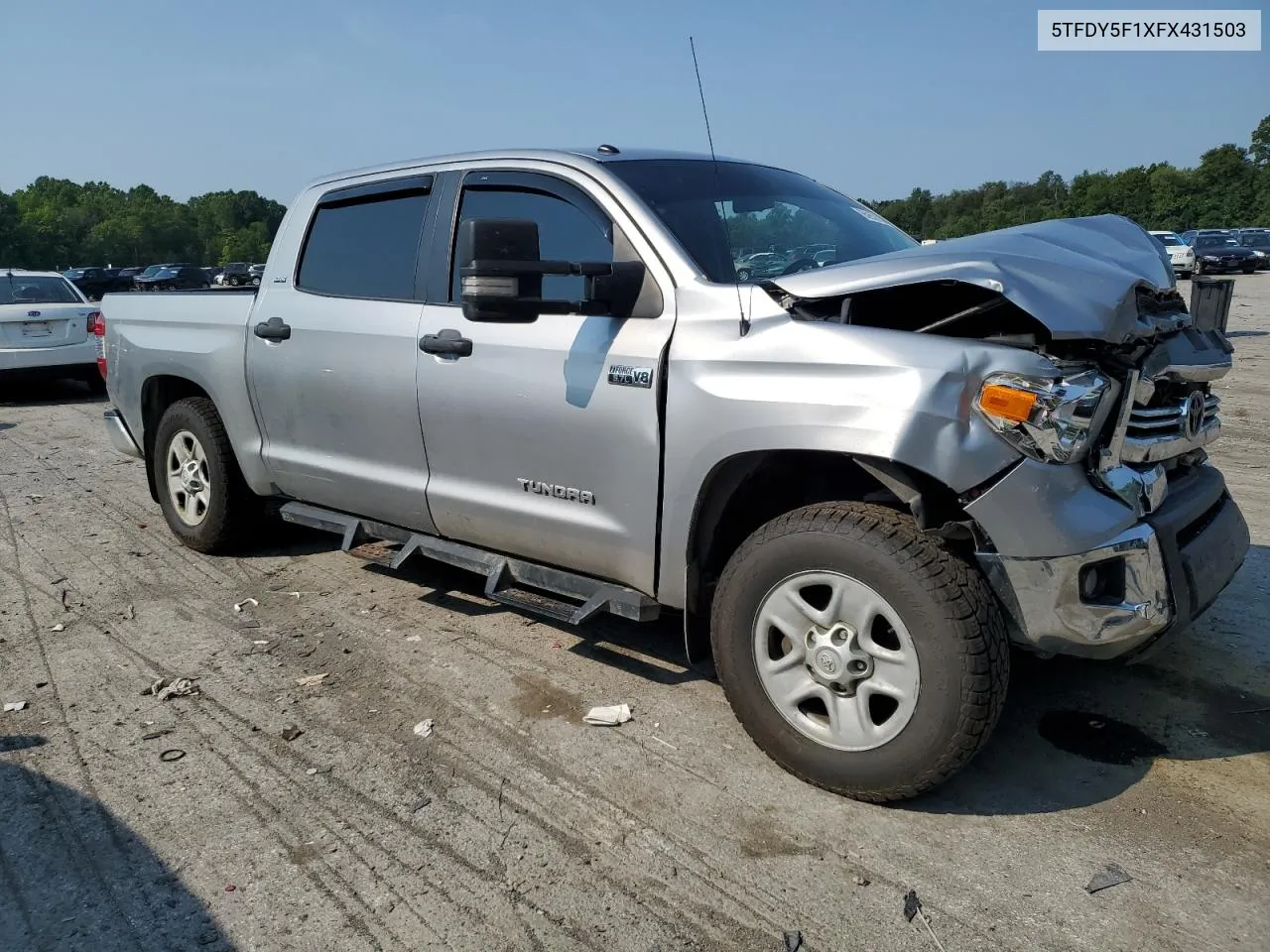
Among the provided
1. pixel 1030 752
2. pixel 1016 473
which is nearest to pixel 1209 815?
pixel 1030 752

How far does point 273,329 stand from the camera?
471 cm

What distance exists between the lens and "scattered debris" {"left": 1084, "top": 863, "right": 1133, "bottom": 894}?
2.54 m

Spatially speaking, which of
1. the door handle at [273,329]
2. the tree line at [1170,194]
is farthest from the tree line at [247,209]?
the door handle at [273,329]

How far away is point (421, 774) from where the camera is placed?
3.20 metres

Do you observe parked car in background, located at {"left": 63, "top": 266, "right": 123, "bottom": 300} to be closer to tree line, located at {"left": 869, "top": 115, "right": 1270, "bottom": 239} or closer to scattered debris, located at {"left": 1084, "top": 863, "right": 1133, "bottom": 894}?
scattered debris, located at {"left": 1084, "top": 863, "right": 1133, "bottom": 894}

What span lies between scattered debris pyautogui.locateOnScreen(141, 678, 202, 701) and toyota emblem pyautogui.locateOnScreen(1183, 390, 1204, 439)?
3685mm

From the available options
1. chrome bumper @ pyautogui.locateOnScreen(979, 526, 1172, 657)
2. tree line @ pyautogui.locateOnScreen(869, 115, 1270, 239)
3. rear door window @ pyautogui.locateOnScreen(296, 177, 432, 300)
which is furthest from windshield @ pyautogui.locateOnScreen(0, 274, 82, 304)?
tree line @ pyautogui.locateOnScreen(869, 115, 1270, 239)

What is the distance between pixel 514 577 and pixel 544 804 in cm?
112

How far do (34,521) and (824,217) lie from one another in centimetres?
547

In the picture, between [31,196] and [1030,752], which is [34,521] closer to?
[1030,752]

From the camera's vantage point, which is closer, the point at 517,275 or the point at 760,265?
the point at 517,275

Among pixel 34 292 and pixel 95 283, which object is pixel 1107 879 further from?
pixel 95 283

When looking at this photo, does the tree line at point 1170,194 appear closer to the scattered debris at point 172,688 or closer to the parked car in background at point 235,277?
the parked car in background at point 235,277

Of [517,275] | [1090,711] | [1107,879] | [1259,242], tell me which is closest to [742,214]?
[517,275]
